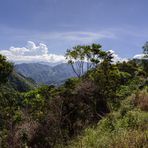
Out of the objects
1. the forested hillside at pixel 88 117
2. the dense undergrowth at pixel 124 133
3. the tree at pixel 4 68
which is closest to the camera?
the dense undergrowth at pixel 124 133

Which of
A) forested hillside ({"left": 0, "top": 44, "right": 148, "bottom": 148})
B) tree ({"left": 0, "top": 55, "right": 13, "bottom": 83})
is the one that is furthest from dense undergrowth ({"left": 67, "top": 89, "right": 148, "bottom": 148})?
tree ({"left": 0, "top": 55, "right": 13, "bottom": 83})

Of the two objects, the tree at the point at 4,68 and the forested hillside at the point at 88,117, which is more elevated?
the tree at the point at 4,68

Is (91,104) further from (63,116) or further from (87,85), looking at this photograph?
(63,116)

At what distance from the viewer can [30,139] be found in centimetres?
1861

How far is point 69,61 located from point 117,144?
34228 millimetres

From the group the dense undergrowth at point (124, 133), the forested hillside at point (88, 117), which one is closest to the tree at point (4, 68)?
the forested hillside at point (88, 117)

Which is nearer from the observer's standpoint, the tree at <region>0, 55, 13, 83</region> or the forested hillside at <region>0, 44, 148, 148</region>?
the forested hillside at <region>0, 44, 148, 148</region>

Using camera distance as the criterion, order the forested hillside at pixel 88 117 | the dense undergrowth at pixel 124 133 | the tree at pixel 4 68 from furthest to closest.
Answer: the tree at pixel 4 68 → the forested hillside at pixel 88 117 → the dense undergrowth at pixel 124 133

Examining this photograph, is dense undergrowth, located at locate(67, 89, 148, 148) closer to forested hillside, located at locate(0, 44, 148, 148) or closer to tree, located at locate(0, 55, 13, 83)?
forested hillside, located at locate(0, 44, 148, 148)

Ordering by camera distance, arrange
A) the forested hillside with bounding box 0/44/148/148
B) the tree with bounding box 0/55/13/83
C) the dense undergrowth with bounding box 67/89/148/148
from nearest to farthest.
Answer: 1. the dense undergrowth with bounding box 67/89/148/148
2. the forested hillside with bounding box 0/44/148/148
3. the tree with bounding box 0/55/13/83

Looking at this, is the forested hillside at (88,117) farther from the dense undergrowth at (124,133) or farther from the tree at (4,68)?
the tree at (4,68)

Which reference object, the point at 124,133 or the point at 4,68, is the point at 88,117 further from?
the point at 4,68

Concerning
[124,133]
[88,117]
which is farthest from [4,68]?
[124,133]

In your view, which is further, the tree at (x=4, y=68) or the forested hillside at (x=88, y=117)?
the tree at (x=4, y=68)
